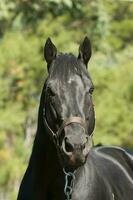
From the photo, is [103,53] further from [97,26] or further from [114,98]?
[97,26]

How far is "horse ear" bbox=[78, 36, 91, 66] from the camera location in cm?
596

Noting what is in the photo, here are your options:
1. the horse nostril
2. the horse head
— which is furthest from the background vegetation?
the horse nostril

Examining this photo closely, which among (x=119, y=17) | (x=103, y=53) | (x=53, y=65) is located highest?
(x=119, y=17)

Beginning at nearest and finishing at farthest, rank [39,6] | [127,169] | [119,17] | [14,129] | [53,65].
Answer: [53,65] < [127,169] < [39,6] < [14,129] < [119,17]

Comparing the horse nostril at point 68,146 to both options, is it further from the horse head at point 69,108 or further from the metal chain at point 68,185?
the metal chain at point 68,185

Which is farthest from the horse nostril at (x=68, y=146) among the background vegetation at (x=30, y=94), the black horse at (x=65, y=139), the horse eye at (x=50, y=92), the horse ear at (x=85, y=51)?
the background vegetation at (x=30, y=94)

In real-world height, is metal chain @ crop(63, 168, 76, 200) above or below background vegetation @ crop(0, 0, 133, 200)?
below

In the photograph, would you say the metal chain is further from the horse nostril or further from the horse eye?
the horse eye

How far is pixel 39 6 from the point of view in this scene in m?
12.4

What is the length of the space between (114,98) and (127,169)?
17085 mm

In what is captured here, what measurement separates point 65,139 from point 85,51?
102cm

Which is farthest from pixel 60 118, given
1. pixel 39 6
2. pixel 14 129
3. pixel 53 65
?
pixel 14 129

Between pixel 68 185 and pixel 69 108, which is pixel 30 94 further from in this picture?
pixel 69 108

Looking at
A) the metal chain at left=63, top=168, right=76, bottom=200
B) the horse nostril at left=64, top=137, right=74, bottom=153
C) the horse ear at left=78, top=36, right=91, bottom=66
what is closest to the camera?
the horse nostril at left=64, top=137, right=74, bottom=153
